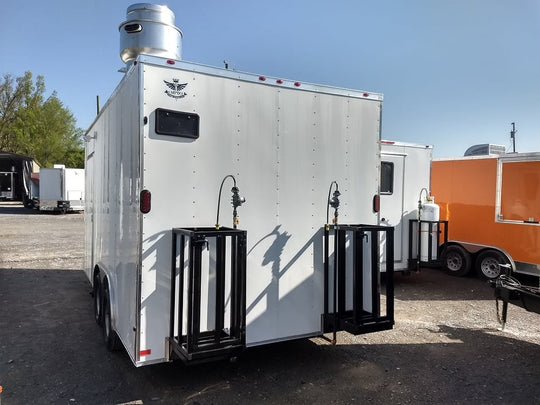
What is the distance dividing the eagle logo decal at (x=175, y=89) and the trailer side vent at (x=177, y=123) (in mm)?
141

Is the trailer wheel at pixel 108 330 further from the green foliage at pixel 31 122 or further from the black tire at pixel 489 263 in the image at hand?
the green foliage at pixel 31 122

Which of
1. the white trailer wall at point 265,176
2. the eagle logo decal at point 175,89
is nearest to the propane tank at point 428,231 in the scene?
the white trailer wall at point 265,176

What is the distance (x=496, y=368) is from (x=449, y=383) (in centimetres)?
78

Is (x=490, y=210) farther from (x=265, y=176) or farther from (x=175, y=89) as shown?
(x=175, y=89)

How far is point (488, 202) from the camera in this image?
867 cm

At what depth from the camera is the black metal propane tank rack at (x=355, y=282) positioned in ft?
12.7

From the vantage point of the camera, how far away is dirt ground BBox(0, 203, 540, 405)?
367 cm

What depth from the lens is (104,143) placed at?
5.13 m

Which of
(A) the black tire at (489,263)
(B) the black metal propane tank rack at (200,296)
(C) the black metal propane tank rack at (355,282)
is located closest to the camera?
(B) the black metal propane tank rack at (200,296)

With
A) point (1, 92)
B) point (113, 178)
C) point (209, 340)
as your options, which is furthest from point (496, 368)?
point (1, 92)

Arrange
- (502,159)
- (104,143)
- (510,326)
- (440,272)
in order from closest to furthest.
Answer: (104,143) → (510,326) → (502,159) → (440,272)

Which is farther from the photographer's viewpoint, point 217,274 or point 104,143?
point 104,143

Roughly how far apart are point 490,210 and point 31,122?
44603 millimetres

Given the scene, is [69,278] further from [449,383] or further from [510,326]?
[510,326]
